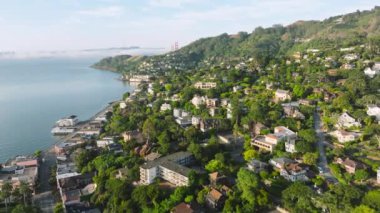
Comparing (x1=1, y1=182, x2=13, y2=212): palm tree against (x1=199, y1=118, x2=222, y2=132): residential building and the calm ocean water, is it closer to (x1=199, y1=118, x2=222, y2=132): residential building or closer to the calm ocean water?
the calm ocean water

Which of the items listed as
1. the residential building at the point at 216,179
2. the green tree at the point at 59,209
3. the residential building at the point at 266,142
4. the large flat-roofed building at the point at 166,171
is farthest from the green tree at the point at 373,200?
the green tree at the point at 59,209

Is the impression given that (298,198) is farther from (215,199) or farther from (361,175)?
(361,175)

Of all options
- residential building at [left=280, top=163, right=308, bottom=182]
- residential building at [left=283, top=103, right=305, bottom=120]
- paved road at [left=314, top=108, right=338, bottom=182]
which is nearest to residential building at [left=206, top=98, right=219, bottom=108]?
residential building at [left=283, top=103, right=305, bottom=120]

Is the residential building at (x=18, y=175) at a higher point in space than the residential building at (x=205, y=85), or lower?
lower

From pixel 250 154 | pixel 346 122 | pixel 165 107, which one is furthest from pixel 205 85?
pixel 250 154

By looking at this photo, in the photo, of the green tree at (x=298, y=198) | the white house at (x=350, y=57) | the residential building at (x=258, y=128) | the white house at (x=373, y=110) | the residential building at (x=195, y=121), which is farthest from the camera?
the white house at (x=350, y=57)

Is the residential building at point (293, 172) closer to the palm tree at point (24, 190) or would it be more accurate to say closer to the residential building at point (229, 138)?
the residential building at point (229, 138)
